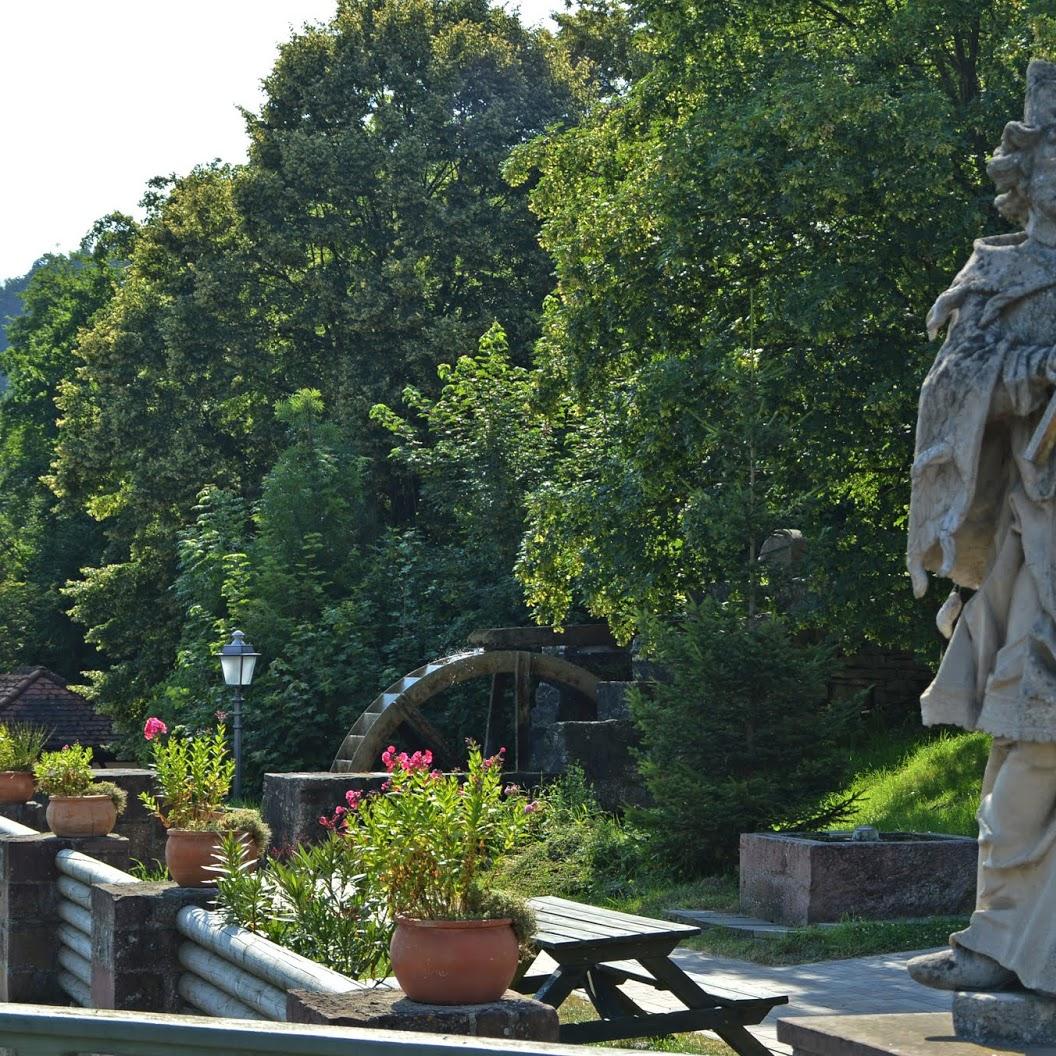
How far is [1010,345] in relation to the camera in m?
4.89

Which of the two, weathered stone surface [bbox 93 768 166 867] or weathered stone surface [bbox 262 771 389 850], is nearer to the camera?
weathered stone surface [bbox 262 771 389 850]

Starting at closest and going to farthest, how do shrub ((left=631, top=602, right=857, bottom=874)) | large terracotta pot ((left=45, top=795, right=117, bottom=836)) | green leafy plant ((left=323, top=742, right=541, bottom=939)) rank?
green leafy plant ((left=323, top=742, right=541, bottom=939)) < large terracotta pot ((left=45, top=795, right=117, bottom=836)) < shrub ((left=631, top=602, right=857, bottom=874))

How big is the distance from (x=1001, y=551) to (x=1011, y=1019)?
4.07 ft

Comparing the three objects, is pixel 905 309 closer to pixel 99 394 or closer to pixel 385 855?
pixel 385 855

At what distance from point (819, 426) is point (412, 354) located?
14571 millimetres

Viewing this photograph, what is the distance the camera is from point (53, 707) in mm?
40125

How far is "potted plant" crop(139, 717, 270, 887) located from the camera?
8.55m

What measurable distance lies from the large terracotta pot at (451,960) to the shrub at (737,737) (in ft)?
28.4

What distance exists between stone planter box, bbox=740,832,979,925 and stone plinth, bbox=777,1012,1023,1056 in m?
6.94

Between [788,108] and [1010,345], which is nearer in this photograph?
[1010,345]

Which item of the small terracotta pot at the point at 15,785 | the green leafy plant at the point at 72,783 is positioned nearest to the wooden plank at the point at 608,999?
the green leafy plant at the point at 72,783

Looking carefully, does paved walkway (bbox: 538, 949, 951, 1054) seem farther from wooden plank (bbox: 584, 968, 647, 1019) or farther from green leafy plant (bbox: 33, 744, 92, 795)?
green leafy plant (bbox: 33, 744, 92, 795)

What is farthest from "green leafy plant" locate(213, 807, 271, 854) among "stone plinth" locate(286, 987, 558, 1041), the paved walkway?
"stone plinth" locate(286, 987, 558, 1041)

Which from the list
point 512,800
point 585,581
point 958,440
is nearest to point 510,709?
point 585,581
